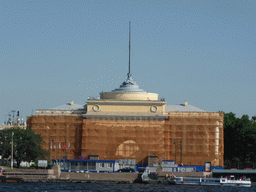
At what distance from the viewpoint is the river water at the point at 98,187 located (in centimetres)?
10534

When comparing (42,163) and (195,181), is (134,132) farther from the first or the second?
(195,181)

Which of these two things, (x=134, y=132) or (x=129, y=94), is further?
(x=129, y=94)

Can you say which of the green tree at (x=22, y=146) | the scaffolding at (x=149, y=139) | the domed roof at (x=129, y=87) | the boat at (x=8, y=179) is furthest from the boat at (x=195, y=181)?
the domed roof at (x=129, y=87)

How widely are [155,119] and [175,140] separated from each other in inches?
258

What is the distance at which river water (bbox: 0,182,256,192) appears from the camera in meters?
105

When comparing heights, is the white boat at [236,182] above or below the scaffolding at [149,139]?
below

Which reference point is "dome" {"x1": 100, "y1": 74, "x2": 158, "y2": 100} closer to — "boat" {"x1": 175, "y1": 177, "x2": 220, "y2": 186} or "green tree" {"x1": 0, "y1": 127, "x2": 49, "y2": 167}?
"green tree" {"x1": 0, "y1": 127, "x2": 49, "y2": 167}

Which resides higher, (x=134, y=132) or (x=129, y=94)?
(x=129, y=94)

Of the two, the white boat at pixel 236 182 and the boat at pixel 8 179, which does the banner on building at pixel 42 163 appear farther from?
the white boat at pixel 236 182

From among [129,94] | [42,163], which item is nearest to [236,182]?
[129,94]

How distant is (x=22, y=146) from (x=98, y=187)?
1324 inches

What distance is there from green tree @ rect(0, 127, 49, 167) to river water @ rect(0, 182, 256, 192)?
22.4m

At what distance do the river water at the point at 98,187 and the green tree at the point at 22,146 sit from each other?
73.3ft

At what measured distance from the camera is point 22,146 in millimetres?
139125
